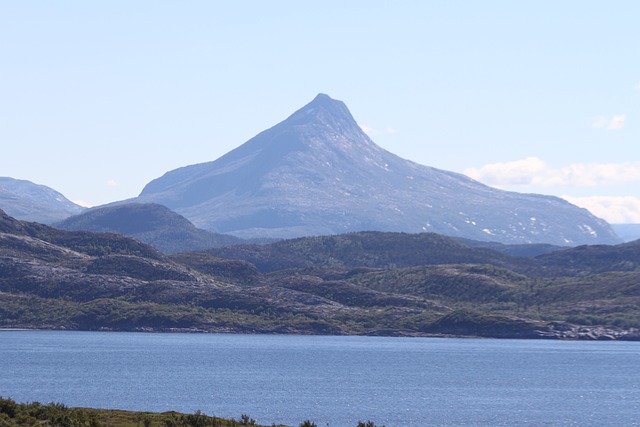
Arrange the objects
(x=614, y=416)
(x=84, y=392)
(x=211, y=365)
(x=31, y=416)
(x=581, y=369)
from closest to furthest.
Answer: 1. (x=31, y=416)
2. (x=614, y=416)
3. (x=84, y=392)
4. (x=211, y=365)
5. (x=581, y=369)

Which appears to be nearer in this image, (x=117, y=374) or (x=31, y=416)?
(x=31, y=416)

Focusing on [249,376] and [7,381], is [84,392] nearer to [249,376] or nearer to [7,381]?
[7,381]

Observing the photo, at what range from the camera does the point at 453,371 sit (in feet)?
618

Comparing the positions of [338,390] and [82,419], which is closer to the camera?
[82,419]

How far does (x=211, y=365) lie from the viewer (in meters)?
188

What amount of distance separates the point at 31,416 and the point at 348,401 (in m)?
64.7

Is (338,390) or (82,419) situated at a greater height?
(338,390)

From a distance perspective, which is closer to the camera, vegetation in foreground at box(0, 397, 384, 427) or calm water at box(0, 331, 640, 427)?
vegetation in foreground at box(0, 397, 384, 427)

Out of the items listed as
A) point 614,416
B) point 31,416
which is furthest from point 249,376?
point 31,416

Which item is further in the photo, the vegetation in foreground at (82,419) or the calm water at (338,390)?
the calm water at (338,390)

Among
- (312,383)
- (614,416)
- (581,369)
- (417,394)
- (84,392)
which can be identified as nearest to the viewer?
(614,416)

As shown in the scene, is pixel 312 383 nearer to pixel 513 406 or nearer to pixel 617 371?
pixel 513 406

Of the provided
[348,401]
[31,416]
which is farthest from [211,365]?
[31,416]

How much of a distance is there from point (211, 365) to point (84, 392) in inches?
2071
